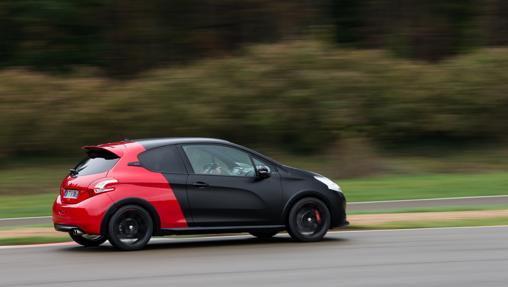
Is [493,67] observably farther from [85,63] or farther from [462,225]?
[462,225]

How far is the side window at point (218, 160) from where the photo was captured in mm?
12422

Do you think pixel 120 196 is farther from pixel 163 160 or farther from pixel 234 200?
pixel 234 200

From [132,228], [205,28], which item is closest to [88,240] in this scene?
[132,228]

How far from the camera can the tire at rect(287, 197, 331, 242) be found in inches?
496

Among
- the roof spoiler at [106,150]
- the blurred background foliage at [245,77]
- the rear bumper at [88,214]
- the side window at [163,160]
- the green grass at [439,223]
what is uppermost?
the blurred background foliage at [245,77]

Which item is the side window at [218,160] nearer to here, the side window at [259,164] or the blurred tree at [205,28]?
the side window at [259,164]

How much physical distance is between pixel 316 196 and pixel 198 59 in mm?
19651

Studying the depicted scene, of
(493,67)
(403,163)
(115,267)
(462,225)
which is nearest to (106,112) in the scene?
(403,163)

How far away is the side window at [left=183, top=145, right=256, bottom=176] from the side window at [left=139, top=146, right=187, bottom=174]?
0.52 feet

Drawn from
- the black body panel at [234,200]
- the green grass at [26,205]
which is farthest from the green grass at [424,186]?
the black body panel at [234,200]

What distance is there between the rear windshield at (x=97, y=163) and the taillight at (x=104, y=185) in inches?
8.5

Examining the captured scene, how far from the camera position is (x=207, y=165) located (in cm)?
1247

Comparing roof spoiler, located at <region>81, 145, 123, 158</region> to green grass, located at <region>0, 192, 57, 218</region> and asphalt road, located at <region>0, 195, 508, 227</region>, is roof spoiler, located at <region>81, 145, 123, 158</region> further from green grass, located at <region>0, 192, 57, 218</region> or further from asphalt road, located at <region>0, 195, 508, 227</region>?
asphalt road, located at <region>0, 195, 508, 227</region>

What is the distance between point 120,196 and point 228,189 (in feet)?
4.87
